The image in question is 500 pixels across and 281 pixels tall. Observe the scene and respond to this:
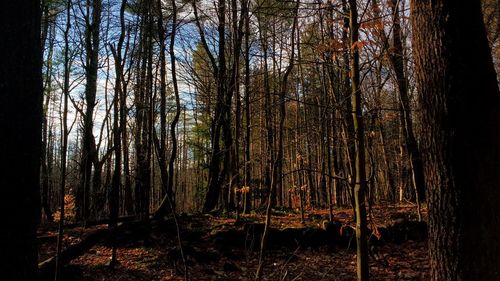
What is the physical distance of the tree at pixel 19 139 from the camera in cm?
241

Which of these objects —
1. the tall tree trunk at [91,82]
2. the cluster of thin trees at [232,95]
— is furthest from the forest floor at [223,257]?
the tall tree trunk at [91,82]

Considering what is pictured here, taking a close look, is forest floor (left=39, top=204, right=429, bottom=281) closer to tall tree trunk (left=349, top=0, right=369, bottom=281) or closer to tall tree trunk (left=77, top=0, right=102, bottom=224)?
tall tree trunk (left=349, top=0, right=369, bottom=281)

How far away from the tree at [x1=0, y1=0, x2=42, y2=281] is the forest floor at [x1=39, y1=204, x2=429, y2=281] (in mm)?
3527

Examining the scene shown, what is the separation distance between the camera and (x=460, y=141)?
2.46m

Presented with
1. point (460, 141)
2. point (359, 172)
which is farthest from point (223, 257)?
point (460, 141)

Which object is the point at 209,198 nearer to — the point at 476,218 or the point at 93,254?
the point at 93,254

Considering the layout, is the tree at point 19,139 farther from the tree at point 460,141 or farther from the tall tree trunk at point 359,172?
the tree at point 460,141

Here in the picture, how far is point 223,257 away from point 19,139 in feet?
19.0

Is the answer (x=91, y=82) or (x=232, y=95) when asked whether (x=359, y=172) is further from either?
(x=91, y=82)

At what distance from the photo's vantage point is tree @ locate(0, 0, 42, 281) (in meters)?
2.41

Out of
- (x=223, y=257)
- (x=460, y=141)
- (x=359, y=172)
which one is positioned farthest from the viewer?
(x=223, y=257)

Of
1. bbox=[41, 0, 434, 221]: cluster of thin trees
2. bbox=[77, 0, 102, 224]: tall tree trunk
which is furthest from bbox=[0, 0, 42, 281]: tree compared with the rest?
bbox=[77, 0, 102, 224]: tall tree trunk

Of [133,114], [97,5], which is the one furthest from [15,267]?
[97,5]

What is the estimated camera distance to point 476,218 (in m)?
2.41
